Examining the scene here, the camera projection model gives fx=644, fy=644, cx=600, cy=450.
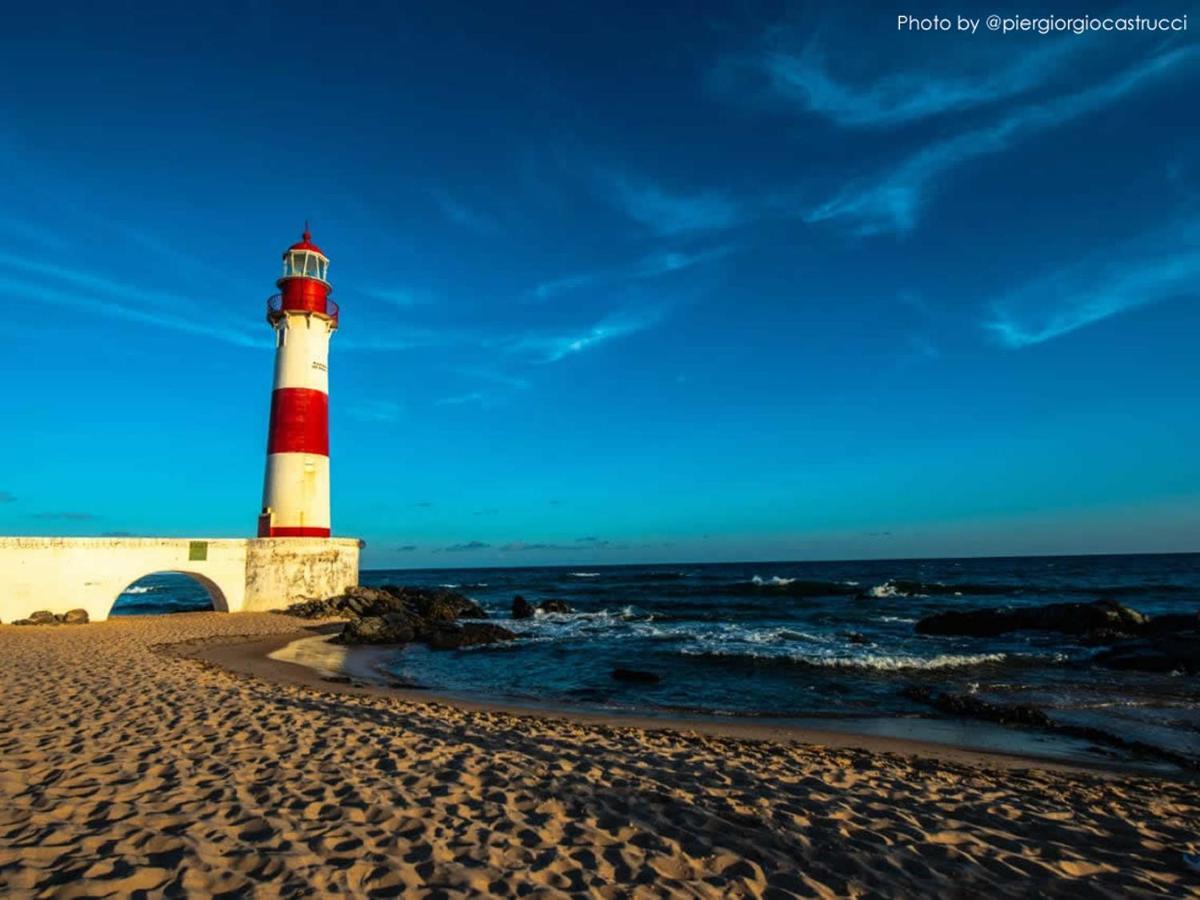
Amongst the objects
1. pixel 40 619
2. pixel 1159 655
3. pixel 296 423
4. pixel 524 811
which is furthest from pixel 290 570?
pixel 1159 655

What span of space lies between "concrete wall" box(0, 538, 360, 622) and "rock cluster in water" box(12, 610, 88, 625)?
0.20 meters

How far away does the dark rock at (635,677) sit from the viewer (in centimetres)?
1509

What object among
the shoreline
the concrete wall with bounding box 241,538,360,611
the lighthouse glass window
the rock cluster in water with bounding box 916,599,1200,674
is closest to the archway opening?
the concrete wall with bounding box 241,538,360,611

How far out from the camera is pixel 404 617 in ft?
77.4

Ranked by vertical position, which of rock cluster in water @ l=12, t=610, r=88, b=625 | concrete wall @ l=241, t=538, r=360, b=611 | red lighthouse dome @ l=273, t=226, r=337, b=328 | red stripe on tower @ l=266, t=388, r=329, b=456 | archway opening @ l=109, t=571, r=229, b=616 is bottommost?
archway opening @ l=109, t=571, r=229, b=616

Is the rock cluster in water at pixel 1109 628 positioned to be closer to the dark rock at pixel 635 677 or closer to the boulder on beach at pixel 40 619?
the dark rock at pixel 635 677

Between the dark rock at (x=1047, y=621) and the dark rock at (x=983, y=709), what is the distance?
13643 mm

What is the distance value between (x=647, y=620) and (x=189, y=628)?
1833 cm

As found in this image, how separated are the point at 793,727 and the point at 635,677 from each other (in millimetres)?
5303

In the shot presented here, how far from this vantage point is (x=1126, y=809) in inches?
249

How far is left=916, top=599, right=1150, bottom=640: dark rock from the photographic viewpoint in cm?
2344

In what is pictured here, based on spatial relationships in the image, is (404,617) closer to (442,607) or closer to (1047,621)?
(442,607)

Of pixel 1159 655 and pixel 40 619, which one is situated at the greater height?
pixel 40 619

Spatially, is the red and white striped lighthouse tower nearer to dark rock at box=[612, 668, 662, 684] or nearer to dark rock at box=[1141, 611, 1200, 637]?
dark rock at box=[612, 668, 662, 684]
